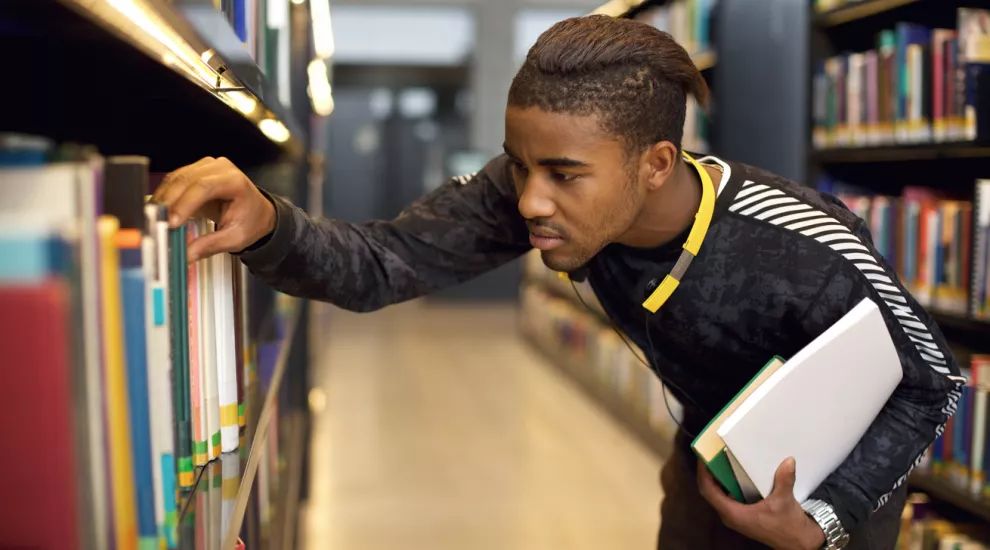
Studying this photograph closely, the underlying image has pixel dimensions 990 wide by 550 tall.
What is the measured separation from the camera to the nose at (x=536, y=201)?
3.74 feet

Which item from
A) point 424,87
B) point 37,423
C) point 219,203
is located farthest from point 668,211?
point 424,87

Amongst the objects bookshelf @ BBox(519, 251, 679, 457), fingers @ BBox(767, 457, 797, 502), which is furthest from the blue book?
bookshelf @ BBox(519, 251, 679, 457)

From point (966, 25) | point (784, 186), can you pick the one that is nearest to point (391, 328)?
point (966, 25)

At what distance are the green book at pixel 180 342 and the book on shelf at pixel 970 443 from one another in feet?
6.53

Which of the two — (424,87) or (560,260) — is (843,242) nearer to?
(560,260)

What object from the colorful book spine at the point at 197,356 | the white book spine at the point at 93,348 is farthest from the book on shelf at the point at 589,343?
the white book spine at the point at 93,348

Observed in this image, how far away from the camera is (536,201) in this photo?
1143 mm

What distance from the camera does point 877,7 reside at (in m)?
2.70

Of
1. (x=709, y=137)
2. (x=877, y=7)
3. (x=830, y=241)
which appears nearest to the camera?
(x=830, y=241)

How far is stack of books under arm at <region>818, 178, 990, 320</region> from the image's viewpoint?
229 cm

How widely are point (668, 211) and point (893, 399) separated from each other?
1.42ft

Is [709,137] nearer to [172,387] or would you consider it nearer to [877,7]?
[877,7]

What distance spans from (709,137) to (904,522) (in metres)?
1.85

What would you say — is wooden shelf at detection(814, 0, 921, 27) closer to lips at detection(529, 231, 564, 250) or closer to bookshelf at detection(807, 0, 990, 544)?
bookshelf at detection(807, 0, 990, 544)
